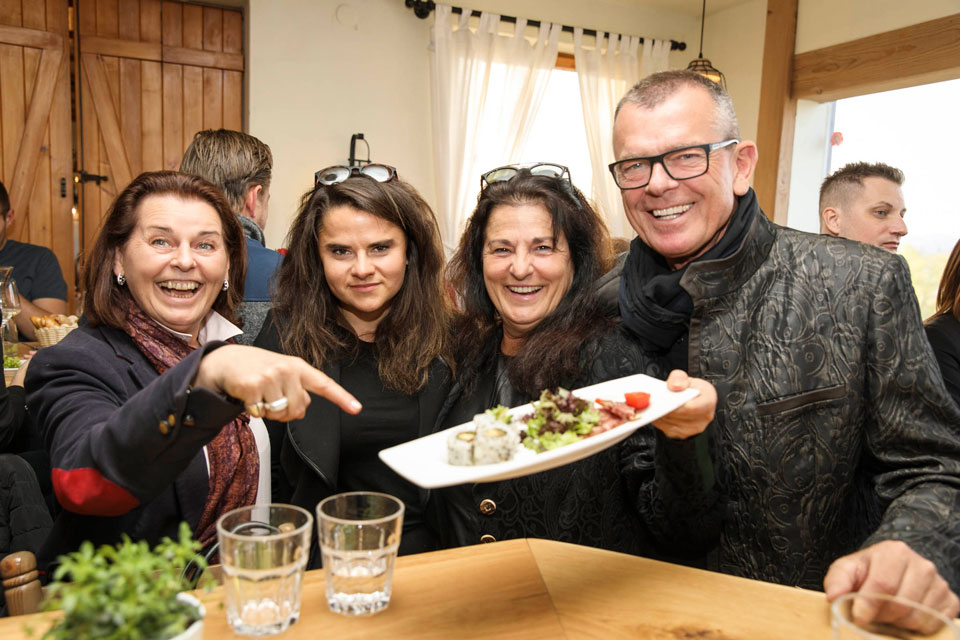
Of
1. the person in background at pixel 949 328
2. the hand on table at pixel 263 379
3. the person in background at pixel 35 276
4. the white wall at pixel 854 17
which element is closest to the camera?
the hand on table at pixel 263 379

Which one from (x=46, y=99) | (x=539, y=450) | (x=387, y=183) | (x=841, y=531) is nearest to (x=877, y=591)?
(x=841, y=531)

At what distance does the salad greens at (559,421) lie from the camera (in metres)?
1.13

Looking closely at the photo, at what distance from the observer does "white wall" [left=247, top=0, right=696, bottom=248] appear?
16.8 feet

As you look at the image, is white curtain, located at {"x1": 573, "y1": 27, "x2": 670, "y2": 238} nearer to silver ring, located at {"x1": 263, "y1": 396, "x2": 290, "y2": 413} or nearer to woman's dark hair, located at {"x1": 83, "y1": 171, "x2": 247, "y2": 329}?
woman's dark hair, located at {"x1": 83, "y1": 171, "x2": 247, "y2": 329}

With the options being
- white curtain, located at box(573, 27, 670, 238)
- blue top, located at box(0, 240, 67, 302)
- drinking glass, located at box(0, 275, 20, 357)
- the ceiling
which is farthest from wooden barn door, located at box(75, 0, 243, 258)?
the ceiling

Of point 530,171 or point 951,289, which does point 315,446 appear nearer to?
point 530,171

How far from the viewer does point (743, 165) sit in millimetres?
1607

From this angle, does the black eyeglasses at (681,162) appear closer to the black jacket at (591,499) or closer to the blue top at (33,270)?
the black jacket at (591,499)

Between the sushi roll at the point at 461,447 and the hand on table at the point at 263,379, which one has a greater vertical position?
the hand on table at the point at 263,379

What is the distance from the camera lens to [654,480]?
1445 mm

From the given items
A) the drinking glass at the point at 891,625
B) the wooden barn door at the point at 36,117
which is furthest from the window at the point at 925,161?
the wooden barn door at the point at 36,117

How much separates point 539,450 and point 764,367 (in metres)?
0.61

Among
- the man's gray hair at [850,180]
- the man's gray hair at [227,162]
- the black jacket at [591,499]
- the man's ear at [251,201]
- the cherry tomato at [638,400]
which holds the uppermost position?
the man's gray hair at [850,180]

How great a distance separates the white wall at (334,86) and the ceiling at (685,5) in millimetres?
1273
